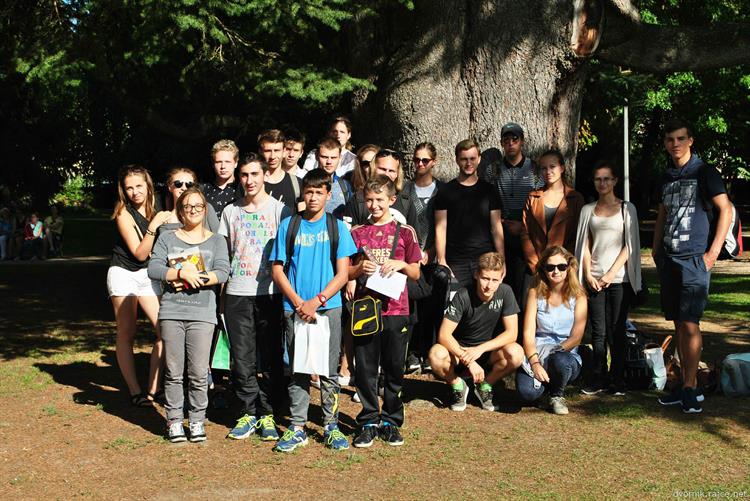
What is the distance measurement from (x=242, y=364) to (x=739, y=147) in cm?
2925

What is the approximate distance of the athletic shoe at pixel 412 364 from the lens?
8344mm

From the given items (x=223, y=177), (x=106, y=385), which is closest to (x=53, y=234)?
(x=106, y=385)

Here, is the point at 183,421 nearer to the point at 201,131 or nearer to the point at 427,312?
the point at 427,312

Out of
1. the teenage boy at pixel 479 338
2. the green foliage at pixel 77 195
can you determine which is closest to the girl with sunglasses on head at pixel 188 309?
the teenage boy at pixel 479 338

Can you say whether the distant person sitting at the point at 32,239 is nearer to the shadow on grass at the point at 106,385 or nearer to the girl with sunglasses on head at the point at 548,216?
the shadow on grass at the point at 106,385

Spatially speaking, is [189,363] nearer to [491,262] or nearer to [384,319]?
[384,319]

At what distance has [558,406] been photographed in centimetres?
690

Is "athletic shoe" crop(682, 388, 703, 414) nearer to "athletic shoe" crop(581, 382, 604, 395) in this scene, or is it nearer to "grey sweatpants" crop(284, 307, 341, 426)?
"athletic shoe" crop(581, 382, 604, 395)

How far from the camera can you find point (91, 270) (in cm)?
2109

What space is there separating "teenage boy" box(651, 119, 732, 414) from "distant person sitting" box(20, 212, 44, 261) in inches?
838

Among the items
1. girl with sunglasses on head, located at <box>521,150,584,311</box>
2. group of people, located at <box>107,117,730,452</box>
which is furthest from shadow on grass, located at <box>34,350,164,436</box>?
girl with sunglasses on head, located at <box>521,150,584,311</box>

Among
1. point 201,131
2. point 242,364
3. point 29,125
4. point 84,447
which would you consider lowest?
point 84,447

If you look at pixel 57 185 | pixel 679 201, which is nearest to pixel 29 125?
pixel 57 185

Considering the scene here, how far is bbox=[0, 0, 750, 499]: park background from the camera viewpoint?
546 cm
